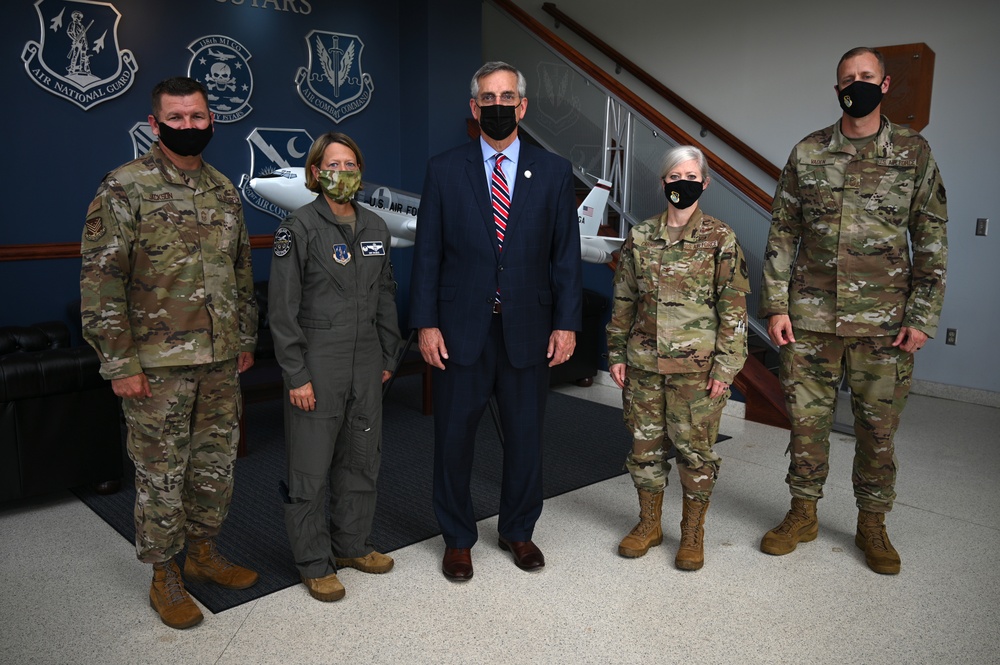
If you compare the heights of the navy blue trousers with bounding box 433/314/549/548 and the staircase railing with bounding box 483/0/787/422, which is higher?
the staircase railing with bounding box 483/0/787/422

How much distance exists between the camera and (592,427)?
4668 millimetres

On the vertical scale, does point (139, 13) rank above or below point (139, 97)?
above

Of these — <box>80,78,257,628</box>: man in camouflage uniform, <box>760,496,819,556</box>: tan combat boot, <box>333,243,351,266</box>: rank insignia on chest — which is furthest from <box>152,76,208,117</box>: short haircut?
<box>760,496,819,556</box>: tan combat boot

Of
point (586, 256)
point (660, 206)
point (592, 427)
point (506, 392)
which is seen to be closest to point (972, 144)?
point (660, 206)

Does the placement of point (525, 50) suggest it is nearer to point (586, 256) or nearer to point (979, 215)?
point (586, 256)

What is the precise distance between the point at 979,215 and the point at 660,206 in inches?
83.2

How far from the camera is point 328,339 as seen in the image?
251 centimetres

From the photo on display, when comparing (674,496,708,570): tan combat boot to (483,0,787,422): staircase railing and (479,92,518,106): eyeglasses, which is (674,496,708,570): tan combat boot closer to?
(479,92,518,106): eyeglasses

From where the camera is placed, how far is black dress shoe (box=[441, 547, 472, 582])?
275 cm

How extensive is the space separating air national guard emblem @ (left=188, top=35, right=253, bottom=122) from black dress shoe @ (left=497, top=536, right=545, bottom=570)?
383cm

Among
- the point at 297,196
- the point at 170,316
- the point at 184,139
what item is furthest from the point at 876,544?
the point at 297,196

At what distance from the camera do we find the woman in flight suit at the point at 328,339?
246 centimetres

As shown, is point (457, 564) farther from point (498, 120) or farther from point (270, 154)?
Result: point (270, 154)

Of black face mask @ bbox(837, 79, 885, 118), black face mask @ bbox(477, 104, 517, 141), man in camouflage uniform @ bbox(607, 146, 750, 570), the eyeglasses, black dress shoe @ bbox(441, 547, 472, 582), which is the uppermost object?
black face mask @ bbox(837, 79, 885, 118)
